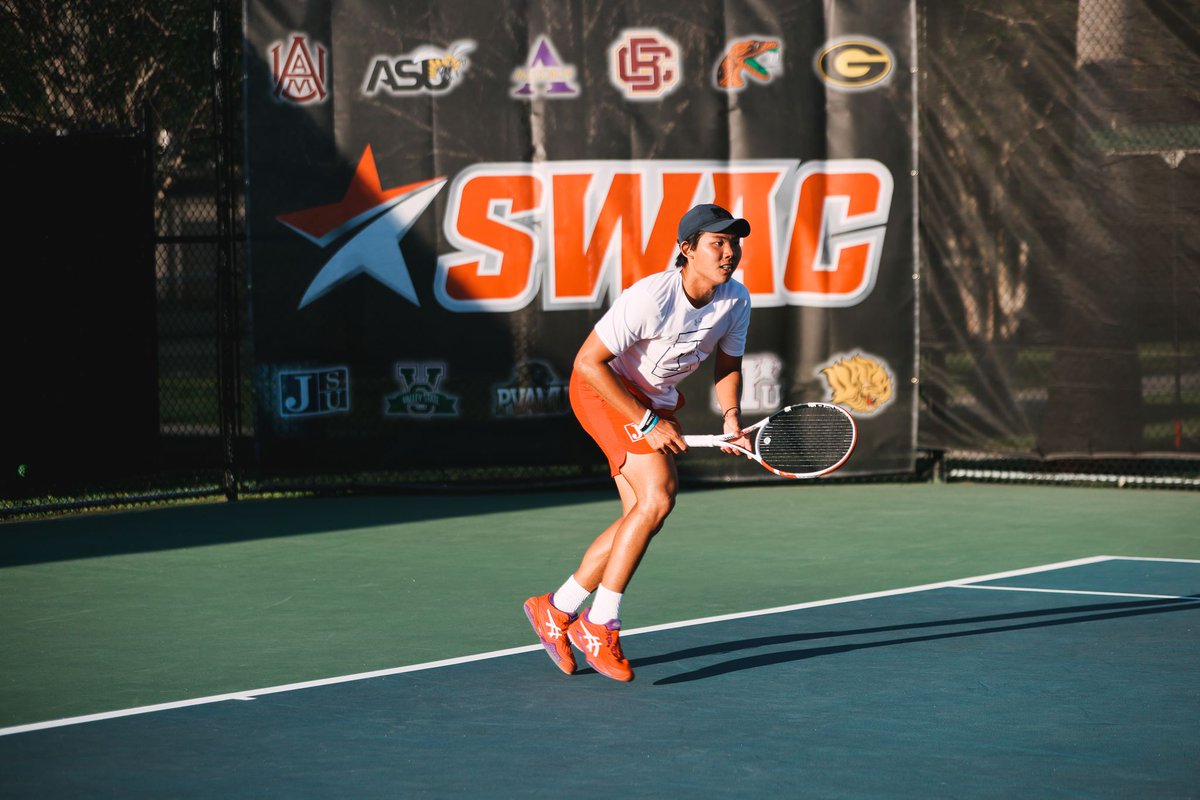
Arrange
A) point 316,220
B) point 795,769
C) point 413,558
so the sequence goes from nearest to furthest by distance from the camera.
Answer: point 795,769 → point 413,558 → point 316,220

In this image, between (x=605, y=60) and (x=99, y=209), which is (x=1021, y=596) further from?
(x=99, y=209)

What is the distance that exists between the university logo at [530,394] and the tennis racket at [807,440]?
443 centimetres

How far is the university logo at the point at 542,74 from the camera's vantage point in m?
11.4

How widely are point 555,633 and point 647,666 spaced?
1.30ft

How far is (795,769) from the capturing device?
5.05 meters

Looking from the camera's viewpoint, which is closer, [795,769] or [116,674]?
[795,769]

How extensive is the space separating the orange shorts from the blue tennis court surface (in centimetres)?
87

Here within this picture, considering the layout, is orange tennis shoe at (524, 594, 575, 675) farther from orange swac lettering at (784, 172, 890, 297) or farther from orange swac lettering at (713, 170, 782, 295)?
orange swac lettering at (784, 172, 890, 297)

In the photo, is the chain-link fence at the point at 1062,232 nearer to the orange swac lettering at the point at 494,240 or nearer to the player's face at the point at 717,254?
the orange swac lettering at the point at 494,240

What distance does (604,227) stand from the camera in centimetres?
1146

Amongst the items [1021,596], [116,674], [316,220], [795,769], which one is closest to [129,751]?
[116,674]

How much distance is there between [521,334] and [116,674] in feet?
17.7

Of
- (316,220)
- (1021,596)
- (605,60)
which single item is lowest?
(1021,596)

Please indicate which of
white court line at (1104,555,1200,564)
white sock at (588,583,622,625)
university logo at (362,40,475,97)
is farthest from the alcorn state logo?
white sock at (588,583,622,625)
